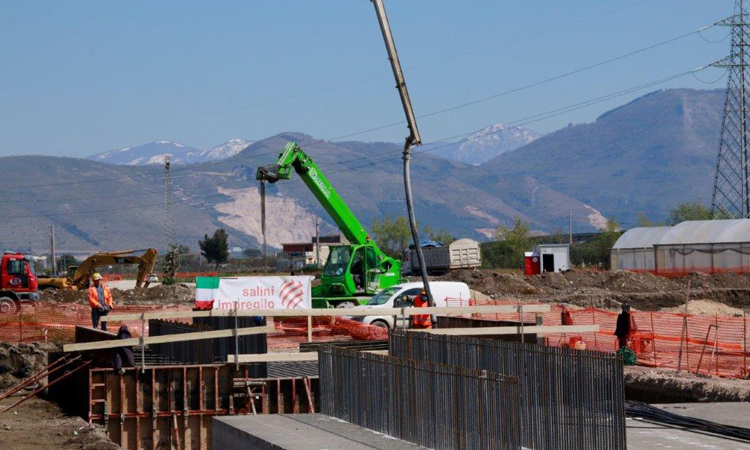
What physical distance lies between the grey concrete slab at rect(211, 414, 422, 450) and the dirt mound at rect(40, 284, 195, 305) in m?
42.2

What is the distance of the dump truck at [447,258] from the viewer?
90.8 meters

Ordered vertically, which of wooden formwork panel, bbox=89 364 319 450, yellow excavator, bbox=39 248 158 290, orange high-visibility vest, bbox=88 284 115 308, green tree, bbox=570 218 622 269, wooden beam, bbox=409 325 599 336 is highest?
green tree, bbox=570 218 622 269

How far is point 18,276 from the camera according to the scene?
5203 cm

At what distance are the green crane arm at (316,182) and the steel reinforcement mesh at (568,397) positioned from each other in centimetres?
2635

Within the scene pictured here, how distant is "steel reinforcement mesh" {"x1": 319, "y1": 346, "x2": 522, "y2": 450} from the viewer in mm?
11977

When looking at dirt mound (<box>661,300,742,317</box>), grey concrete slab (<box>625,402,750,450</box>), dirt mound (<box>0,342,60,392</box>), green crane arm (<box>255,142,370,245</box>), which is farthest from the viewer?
dirt mound (<box>661,300,742,317</box>)

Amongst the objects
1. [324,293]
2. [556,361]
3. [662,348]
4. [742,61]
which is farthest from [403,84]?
[742,61]

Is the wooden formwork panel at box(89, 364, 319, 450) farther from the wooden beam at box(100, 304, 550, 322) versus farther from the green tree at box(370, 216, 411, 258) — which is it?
the green tree at box(370, 216, 411, 258)

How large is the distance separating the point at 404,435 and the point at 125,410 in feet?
30.0

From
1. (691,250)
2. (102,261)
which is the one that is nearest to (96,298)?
(102,261)

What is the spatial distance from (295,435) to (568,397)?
Result: 3870mm

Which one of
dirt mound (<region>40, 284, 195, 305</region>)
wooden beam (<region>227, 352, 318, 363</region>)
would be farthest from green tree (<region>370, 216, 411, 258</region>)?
wooden beam (<region>227, 352, 318, 363</region>)

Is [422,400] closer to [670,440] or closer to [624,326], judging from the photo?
[670,440]

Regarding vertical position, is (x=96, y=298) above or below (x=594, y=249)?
below
